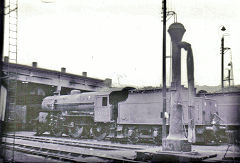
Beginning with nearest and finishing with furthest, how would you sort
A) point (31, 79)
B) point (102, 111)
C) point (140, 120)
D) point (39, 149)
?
point (39, 149)
point (140, 120)
point (102, 111)
point (31, 79)

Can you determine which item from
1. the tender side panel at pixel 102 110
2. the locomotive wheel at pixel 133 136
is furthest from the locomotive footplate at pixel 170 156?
the tender side panel at pixel 102 110

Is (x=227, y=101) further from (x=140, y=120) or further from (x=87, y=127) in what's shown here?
(x=87, y=127)

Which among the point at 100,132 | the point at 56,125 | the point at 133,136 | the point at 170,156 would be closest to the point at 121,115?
the point at 133,136

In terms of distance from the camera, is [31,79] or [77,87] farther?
[77,87]

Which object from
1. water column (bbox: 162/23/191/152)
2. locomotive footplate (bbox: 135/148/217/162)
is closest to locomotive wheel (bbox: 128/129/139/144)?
water column (bbox: 162/23/191/152)

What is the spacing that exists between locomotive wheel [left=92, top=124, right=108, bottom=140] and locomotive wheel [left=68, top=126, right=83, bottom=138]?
1179mm

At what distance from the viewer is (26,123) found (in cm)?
3083

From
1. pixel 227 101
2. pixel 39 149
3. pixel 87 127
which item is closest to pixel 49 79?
pixel 87 127

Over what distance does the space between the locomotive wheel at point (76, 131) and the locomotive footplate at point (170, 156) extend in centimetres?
1002

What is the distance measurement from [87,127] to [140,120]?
14.8 feet

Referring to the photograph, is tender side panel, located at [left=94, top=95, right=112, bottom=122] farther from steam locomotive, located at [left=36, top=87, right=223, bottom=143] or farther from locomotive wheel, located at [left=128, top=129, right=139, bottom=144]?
locomotive wheel, located at [left=128, top=129, right=139, bottom=144]

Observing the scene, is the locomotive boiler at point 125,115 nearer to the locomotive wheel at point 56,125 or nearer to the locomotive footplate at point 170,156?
the locomotive wheel at point 56,125

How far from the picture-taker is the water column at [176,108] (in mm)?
10711

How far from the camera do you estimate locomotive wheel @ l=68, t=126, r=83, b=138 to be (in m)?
20.1
